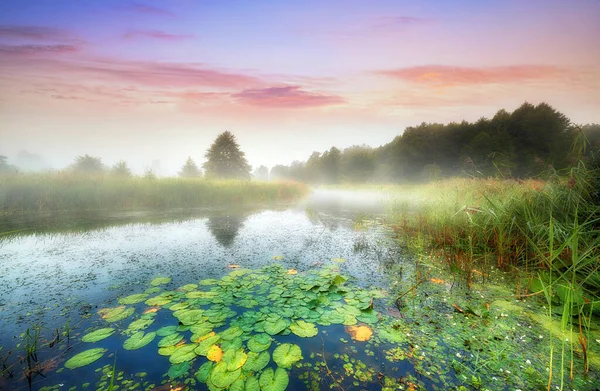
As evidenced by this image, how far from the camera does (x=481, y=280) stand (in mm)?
3838

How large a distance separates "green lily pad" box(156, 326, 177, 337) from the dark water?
0.17 meters

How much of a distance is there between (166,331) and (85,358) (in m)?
0.63

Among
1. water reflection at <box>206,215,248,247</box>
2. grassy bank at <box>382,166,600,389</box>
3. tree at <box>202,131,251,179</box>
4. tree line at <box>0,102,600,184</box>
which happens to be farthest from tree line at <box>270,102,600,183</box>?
tree at <box>202,131,251,179</box>

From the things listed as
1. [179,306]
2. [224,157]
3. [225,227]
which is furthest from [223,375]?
[224,157]

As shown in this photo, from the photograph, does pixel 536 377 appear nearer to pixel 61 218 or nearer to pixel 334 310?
pixel 334 310

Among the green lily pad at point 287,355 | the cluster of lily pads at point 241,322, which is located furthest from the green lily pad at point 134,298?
the green lily pad at point 287,355

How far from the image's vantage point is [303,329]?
2.59m

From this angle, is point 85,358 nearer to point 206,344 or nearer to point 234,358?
point 206,344

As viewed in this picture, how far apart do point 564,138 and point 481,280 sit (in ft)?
108

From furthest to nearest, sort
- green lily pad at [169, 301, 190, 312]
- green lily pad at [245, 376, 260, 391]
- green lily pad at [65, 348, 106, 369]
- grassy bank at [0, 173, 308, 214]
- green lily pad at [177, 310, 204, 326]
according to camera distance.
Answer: grassy bank at [0, 173, 308, 214] < green lily pad at [169, 301, 190, 312] < green lily pad at [177, 310, 204, 326] < green lily pad at [65, 348, 106, 369] < green lily pad at [245, 376, 260, 391]

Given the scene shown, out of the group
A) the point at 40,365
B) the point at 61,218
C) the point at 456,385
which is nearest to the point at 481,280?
the point at 456,385

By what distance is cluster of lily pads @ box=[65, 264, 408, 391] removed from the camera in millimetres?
2008

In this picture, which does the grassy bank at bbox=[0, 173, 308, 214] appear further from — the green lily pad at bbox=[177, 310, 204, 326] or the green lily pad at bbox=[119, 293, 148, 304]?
the green lily pad at bbox=[177, 310, 204, 326]

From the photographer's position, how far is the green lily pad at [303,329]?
249 cm
